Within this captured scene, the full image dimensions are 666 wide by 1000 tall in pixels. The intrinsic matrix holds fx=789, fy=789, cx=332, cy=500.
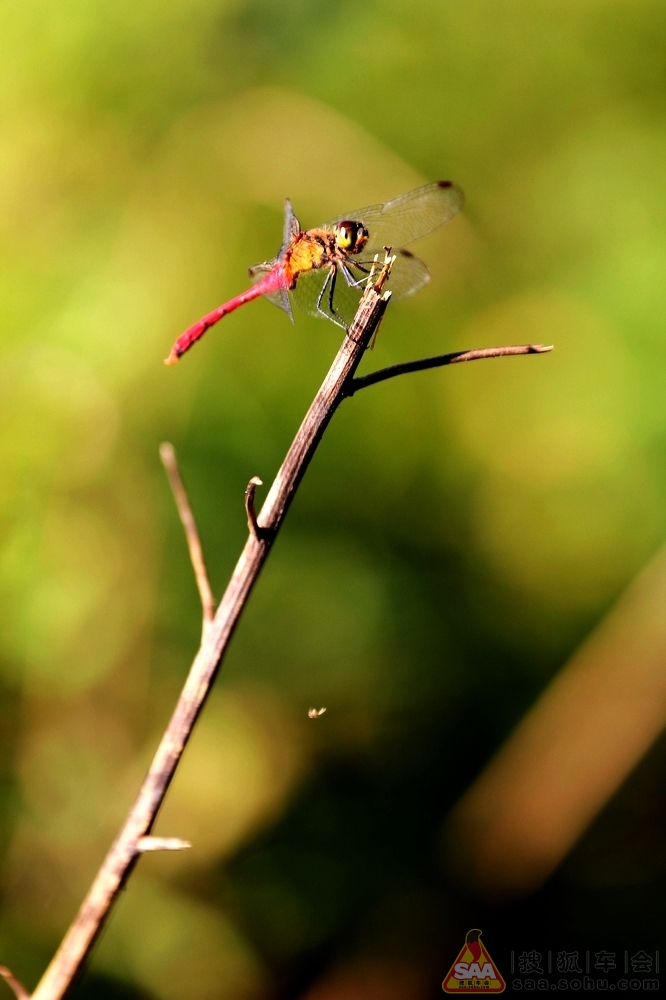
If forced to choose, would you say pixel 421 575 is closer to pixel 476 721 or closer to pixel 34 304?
pixel 476 721

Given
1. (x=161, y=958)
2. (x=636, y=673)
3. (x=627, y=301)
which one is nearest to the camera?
(x=161, y=958)

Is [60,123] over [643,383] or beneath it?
over

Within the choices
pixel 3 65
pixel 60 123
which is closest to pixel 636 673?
pixel 60 123

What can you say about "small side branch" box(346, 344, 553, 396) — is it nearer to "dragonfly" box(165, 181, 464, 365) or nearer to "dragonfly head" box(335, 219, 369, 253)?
"dragonfly" box(165, 181, 464, 365)

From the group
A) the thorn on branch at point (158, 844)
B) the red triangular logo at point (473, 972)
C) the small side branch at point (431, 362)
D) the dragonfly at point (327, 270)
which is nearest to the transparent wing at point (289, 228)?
the dragonfly at point (327, 270)

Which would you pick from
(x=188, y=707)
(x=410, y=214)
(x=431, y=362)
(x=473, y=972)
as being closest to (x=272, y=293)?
(x=410, y=214)

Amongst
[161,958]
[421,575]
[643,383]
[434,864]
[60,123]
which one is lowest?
[161,958]
